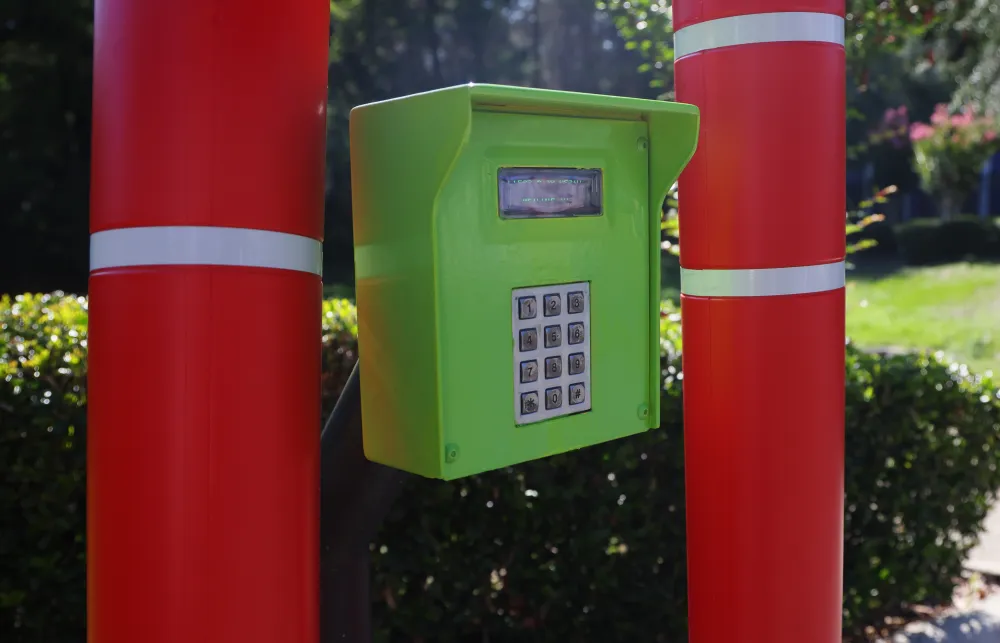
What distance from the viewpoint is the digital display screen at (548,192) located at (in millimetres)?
1514

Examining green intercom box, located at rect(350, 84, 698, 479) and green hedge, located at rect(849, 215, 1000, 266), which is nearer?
green intercom box, located at rect(350, 84, 698, 479)

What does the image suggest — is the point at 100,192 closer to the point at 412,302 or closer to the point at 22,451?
the point at 412,302

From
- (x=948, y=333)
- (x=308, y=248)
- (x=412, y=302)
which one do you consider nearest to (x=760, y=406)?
(x=412, y=302)

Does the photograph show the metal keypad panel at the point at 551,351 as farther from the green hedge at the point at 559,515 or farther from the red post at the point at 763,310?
the green hedge at the point at 559,515

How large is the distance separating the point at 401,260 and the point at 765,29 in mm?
908

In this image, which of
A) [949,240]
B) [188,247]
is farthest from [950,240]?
[188,247]

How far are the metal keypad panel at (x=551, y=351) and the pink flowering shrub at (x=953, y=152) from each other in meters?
18.9

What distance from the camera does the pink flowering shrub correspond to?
1859 cm

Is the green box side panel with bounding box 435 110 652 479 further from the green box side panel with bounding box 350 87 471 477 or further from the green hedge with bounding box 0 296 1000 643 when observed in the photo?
the green hedge with bounding box 0 296 1000 643

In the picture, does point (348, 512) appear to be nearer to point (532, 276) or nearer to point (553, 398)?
point (553, 398)

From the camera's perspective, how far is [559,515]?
3.06 m

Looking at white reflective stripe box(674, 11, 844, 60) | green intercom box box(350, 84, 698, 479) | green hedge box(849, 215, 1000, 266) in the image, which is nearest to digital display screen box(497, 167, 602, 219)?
green intercom box box(350, 84, 698, 479)

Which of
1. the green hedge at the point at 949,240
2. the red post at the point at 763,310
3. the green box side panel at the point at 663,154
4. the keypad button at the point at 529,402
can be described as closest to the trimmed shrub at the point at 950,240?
the green hedge at the point at 949,240

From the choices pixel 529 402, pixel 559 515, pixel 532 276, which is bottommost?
pixel 559 515
